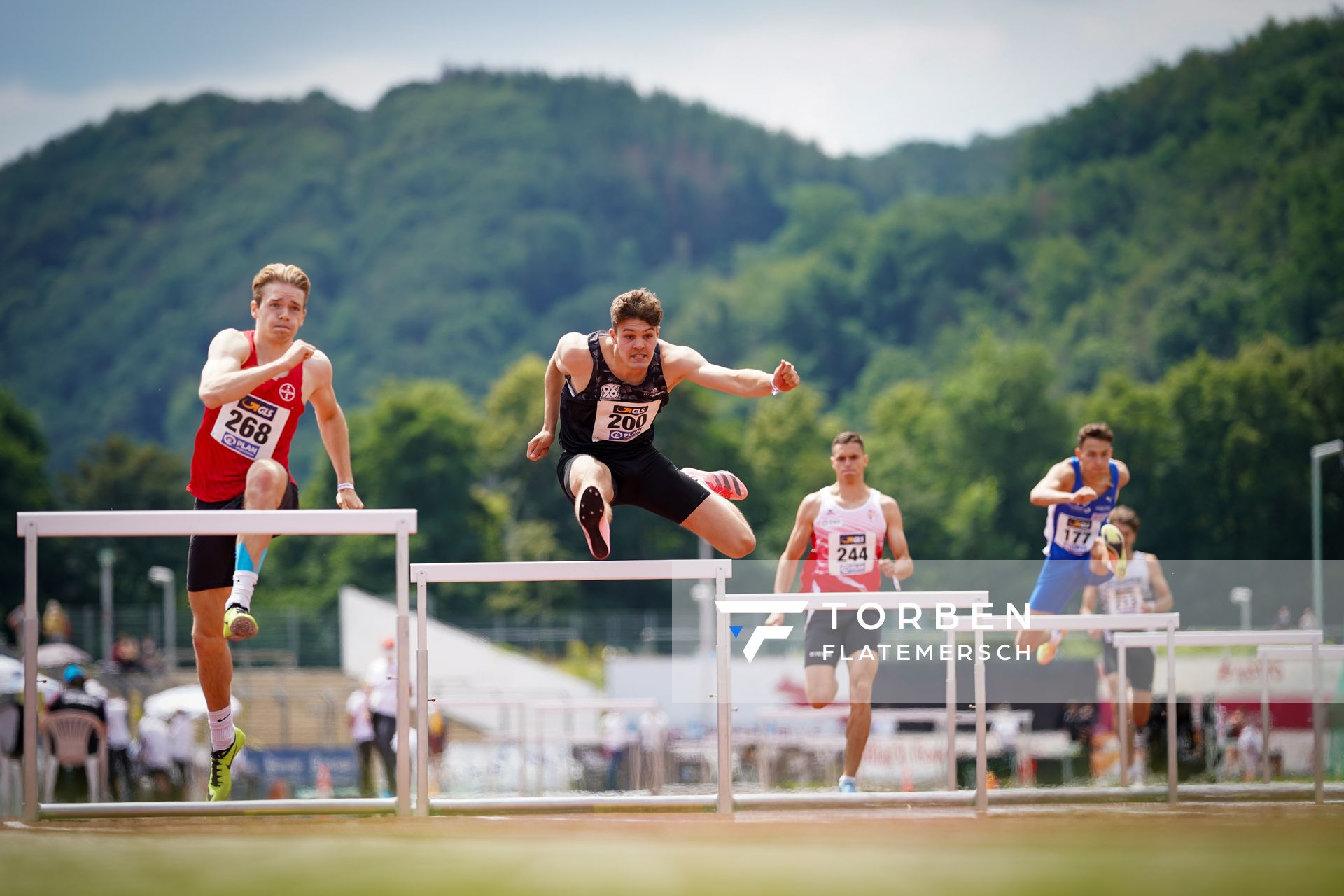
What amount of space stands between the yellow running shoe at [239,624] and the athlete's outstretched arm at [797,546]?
3629 mm

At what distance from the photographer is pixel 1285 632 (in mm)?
9914

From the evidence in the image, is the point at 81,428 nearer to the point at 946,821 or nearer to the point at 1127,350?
the point at 1127,350

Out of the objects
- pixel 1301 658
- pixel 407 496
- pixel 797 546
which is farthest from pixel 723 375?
pixel 407 496

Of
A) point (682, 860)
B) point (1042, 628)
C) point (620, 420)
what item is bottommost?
point (682, 860)

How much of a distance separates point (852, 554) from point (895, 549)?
279mm

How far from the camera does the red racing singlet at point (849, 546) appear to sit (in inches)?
406

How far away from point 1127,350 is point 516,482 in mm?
40881

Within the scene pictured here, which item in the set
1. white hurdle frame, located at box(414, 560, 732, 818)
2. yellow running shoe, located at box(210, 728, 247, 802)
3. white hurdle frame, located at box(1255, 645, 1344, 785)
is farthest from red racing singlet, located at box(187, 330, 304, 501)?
white hurdle frame, located at box(1255, 645, 1344, 785)

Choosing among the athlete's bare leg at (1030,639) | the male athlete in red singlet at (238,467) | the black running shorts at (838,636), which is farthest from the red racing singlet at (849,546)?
the male athlete in red singlet at (238,467)

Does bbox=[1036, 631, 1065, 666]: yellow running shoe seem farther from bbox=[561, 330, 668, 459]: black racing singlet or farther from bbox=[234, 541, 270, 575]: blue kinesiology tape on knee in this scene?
bbox=[234, 541, 270, 575]: blue kinesiology tape on knee

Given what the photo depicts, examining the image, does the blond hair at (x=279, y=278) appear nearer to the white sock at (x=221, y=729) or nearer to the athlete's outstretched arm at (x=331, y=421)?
the athlete's outstretched arm at (x=331, y=421)

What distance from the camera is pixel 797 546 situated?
34.1 feet

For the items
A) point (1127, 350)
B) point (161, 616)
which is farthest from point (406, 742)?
point (1127, 350)

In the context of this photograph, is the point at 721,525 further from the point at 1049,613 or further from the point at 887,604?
the point at 1049,613
